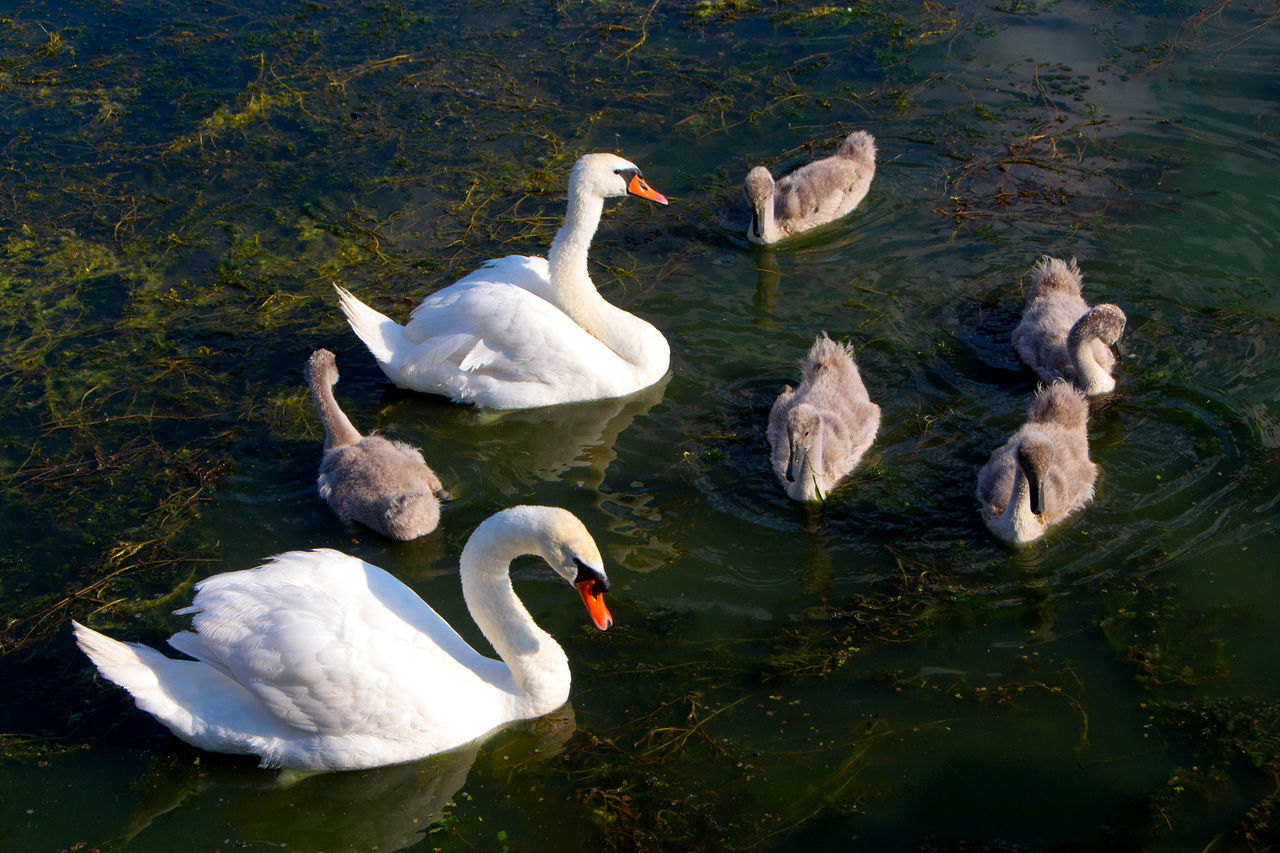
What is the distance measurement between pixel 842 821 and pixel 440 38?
10110 mm

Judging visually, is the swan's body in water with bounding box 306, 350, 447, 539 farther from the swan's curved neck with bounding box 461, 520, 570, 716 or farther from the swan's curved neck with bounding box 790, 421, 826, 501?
the swan's curved neck with bounding box 790, 421, 826, 501

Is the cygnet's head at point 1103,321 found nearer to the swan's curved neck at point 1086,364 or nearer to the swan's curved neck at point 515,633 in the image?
the swan's curved neck at point 1086,364

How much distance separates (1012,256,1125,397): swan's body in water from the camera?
7.50 metres

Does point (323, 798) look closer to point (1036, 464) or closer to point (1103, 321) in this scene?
point (1036, 464)

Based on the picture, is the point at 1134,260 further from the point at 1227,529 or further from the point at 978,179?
the point at 1227,529

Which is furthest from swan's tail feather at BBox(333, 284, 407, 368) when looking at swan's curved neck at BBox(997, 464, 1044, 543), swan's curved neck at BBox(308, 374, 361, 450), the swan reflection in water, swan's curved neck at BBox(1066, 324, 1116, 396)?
swan's curved neck at BBox(1066, 324, 1116, 396)

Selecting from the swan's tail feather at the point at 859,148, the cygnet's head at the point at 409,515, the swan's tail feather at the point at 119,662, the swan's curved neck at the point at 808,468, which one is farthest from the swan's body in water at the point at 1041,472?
the swan's tail feather at the point at 119,662

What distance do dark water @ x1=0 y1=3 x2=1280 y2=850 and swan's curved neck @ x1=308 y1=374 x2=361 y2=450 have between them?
36 centimetres

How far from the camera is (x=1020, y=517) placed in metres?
6.50

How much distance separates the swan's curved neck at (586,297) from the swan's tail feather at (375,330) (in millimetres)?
1153

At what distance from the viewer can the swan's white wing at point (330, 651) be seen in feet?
17.5

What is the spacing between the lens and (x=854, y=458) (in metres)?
7.30

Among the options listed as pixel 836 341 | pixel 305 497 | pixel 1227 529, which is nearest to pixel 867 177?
pixel 836 341

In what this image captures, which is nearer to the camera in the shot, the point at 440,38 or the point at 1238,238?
the point at 1238,238
